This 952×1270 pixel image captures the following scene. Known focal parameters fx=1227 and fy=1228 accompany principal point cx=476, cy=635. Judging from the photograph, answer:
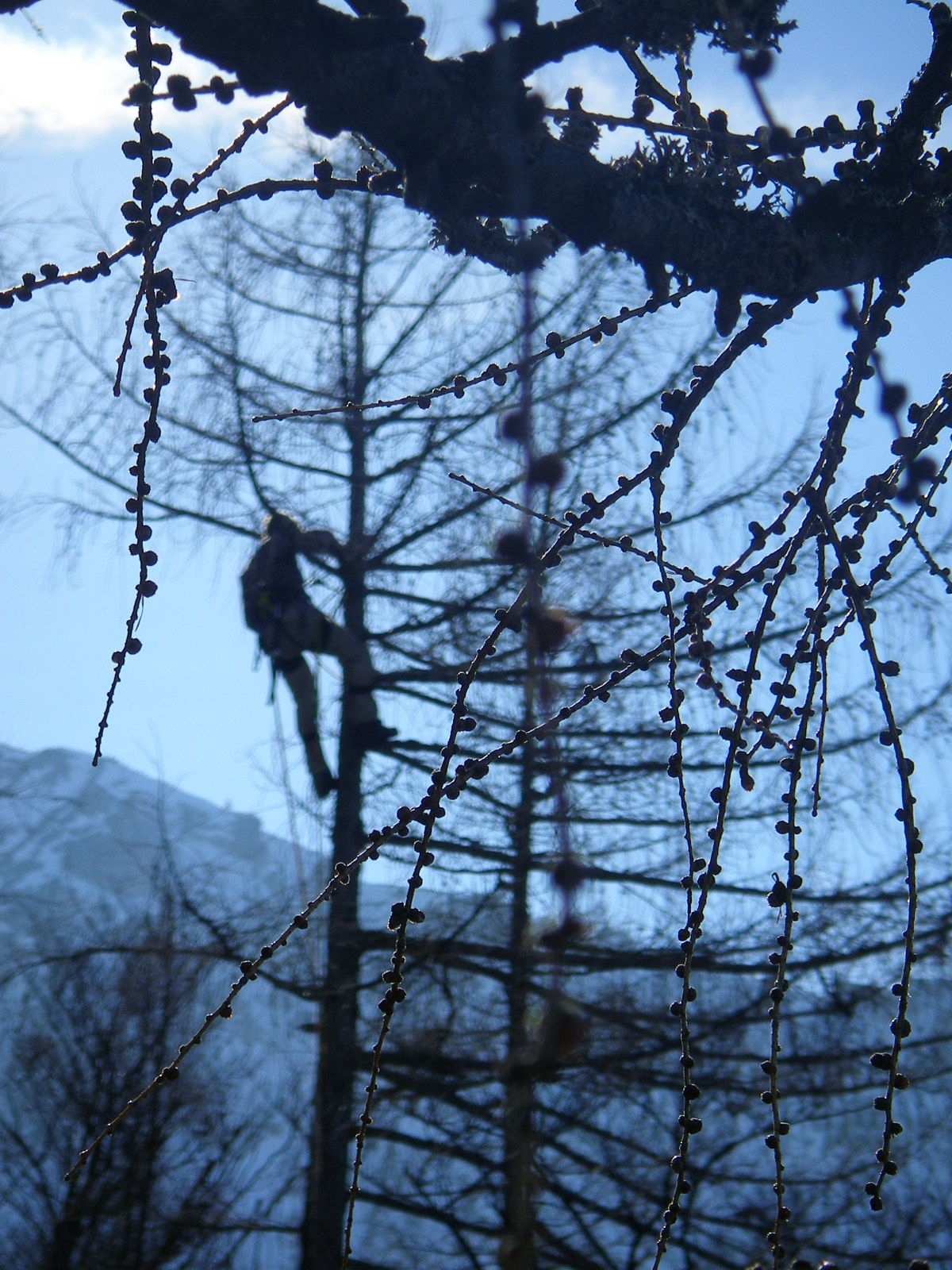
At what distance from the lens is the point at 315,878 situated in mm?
6180

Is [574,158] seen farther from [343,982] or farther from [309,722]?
[343,982]

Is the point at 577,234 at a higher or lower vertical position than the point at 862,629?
higher

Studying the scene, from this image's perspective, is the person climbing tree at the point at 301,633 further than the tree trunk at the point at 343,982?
No

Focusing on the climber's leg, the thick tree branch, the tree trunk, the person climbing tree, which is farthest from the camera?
the climber's leg

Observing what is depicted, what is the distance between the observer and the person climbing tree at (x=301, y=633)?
5762mm

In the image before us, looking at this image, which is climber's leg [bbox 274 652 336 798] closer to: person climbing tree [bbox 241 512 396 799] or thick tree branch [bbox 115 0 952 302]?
person climbing tree [bbox 241 512 396 799]

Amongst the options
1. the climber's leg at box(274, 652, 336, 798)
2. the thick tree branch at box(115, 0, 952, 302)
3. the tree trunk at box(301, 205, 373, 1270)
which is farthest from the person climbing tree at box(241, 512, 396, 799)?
the thick tree branch at box(115, 0, 952, 302)

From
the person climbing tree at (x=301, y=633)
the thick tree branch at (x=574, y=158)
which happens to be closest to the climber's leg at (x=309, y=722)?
the person climbing tree at (x=301, y=633)

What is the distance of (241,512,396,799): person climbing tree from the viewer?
5.76 meters

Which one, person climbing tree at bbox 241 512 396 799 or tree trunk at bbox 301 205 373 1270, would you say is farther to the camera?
tree trunk at bbox 301 205 373 1270

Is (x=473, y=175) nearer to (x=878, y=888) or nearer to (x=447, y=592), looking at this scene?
(x=447, y=592)

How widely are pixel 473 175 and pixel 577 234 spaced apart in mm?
210

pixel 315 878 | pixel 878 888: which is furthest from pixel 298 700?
pixel 878 888

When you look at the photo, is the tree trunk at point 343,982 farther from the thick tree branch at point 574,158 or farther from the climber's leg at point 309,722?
the thick tree branch at point 574,158
